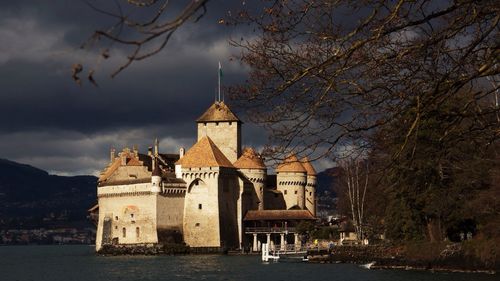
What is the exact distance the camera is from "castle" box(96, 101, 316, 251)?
75.6m

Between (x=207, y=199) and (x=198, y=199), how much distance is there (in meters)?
0.75

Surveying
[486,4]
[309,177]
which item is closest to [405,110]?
[486,4]

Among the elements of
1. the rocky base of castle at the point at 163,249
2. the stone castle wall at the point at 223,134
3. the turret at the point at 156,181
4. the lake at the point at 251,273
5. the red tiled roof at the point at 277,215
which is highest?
the stone castle wall at the point at 223,134

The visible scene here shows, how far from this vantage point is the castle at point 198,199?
75.6 metres

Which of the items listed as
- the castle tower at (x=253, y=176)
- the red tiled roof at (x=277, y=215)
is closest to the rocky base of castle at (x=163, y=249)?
A: the red tiled roof at (x=277, y=215)

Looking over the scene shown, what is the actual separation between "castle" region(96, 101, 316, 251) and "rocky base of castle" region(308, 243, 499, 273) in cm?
1826

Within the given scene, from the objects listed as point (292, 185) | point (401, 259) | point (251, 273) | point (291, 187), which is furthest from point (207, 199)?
point (401, 259)

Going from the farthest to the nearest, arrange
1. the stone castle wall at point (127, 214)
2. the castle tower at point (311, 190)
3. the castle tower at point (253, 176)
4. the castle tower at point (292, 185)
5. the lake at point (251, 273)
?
the castle tower at point (311, 190) → the castle tower at point (292, 185) → the castle tower at point (253, 176) → the stone castle wall at point (127, 214) → the lake at point (251, 273)

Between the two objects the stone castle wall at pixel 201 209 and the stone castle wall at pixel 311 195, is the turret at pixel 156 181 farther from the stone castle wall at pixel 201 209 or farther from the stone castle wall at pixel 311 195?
the stone castle wall at pixel 311 195

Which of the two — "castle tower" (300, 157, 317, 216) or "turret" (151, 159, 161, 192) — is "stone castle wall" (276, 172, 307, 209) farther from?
"turret" (151, 159, 161, 192)

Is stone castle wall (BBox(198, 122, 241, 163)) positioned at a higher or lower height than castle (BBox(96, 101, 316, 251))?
higher

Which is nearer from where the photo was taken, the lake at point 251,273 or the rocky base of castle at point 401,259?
the rocky base of castle at point 401,259

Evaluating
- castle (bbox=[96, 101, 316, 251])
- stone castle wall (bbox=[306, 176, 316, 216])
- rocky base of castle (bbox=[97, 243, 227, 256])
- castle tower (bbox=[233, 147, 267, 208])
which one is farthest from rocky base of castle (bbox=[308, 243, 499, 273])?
stone castle wall (bbox=[306, 176, 316, 216])

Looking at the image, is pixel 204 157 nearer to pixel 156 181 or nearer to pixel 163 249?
pixel 156 181
